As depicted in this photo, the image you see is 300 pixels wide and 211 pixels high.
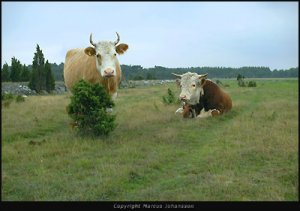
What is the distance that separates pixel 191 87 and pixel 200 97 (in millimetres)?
746

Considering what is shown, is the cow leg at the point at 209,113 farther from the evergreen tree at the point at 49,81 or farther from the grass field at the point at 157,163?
the evergreen tree at the point at 49,81

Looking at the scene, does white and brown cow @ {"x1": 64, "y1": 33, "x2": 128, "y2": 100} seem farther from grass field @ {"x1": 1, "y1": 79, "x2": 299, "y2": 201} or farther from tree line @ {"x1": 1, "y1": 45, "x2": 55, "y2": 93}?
tree line @ {"x1": 1, "y1": 45, "x2": 55, "y2": 93}

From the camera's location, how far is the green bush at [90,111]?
34.1 ft

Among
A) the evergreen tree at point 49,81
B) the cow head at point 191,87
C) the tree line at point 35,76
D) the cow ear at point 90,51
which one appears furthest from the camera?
the evergreen tree at point 49,81

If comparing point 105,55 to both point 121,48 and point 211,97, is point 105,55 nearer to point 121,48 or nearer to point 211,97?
point 121,48

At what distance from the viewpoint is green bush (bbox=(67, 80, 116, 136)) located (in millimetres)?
10401

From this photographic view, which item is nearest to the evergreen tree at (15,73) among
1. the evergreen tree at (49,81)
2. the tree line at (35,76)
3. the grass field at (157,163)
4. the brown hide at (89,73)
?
the tree line at (35,76)

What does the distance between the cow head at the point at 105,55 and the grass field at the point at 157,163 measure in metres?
1.77

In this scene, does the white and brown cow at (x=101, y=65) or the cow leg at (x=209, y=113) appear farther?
the cow leg at (x=209, y=113)

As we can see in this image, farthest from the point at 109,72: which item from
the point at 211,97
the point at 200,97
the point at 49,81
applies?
the point at 49,81

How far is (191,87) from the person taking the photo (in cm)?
1373

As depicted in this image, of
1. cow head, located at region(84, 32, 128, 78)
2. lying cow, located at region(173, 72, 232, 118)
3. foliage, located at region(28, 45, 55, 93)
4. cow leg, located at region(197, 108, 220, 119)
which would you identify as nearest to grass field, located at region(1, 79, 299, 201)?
cow leg, located at region(197, 108, 220, 119)
